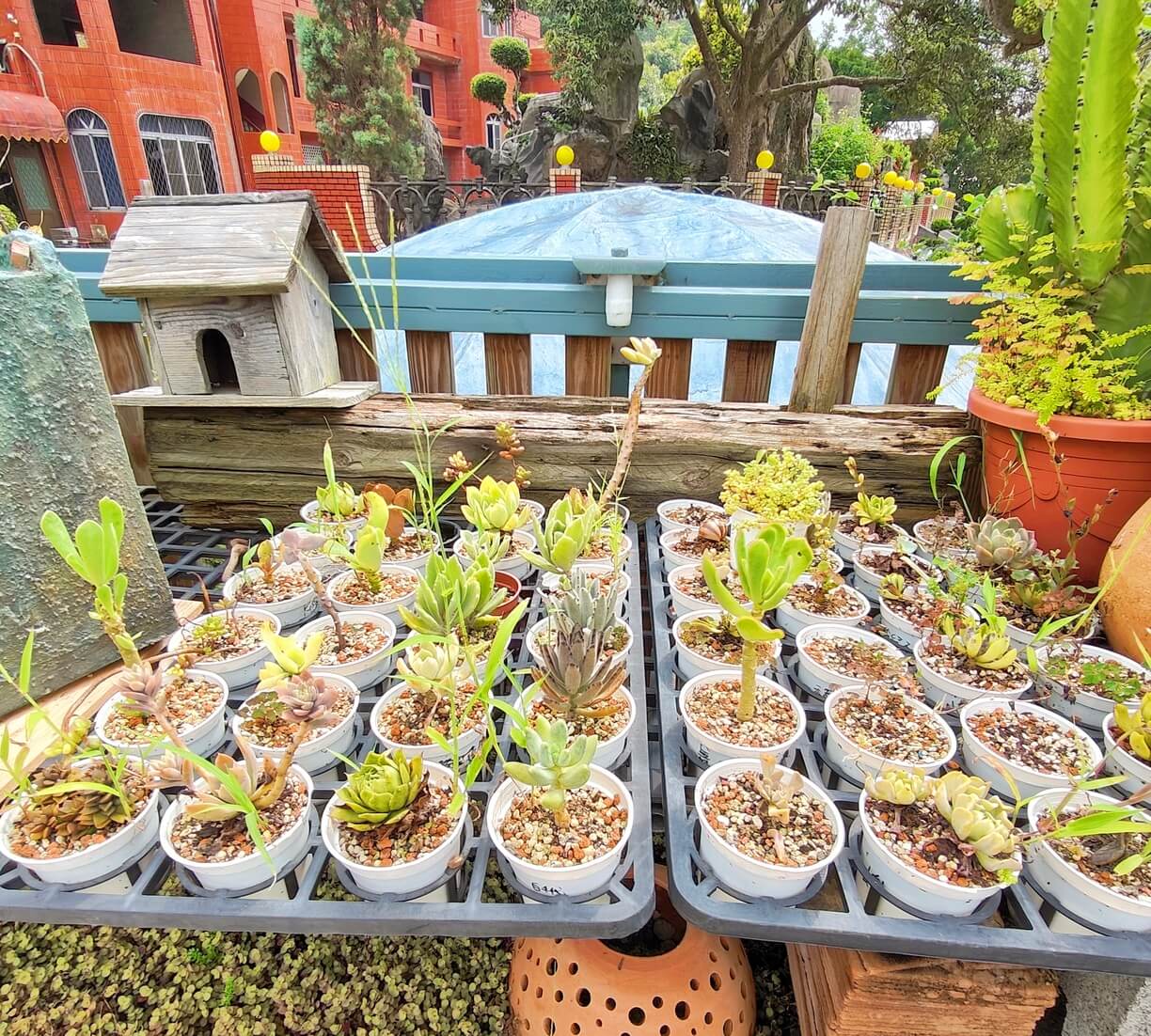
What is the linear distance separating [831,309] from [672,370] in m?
0.49

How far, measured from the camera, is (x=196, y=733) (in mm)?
1151

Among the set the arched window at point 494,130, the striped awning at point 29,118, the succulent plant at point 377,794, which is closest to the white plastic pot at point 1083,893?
the succulent plant at point 377,794

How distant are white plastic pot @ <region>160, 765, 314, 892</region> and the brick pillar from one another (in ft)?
27.2

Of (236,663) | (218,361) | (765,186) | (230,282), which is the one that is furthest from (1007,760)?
(765,186)

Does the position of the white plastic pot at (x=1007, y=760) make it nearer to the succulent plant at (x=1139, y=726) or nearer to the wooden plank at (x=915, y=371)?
the succulent plant at (x=1139, y=726)

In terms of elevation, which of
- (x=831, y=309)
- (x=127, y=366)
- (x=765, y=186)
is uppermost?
(x=765, y=186)

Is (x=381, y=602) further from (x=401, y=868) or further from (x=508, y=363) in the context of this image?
(x=508, y=363)

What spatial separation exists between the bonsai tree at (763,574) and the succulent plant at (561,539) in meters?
0.39

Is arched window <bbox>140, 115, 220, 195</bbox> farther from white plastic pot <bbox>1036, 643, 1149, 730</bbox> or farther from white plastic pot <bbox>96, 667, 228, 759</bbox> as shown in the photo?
white plastic pot <bbox>1036, 643, 1149, 730</bbox>

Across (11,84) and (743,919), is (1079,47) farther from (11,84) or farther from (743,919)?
(11,84)

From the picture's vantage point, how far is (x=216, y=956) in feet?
4.70

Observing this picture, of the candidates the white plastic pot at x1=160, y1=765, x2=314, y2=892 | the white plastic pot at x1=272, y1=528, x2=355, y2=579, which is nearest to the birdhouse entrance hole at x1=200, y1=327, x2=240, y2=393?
Answer: the white plastic pot at x1=272, y1=528, x2=355, y2=579

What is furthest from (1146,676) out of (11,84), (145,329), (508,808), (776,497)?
(11,84)

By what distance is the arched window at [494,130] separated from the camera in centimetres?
2058
